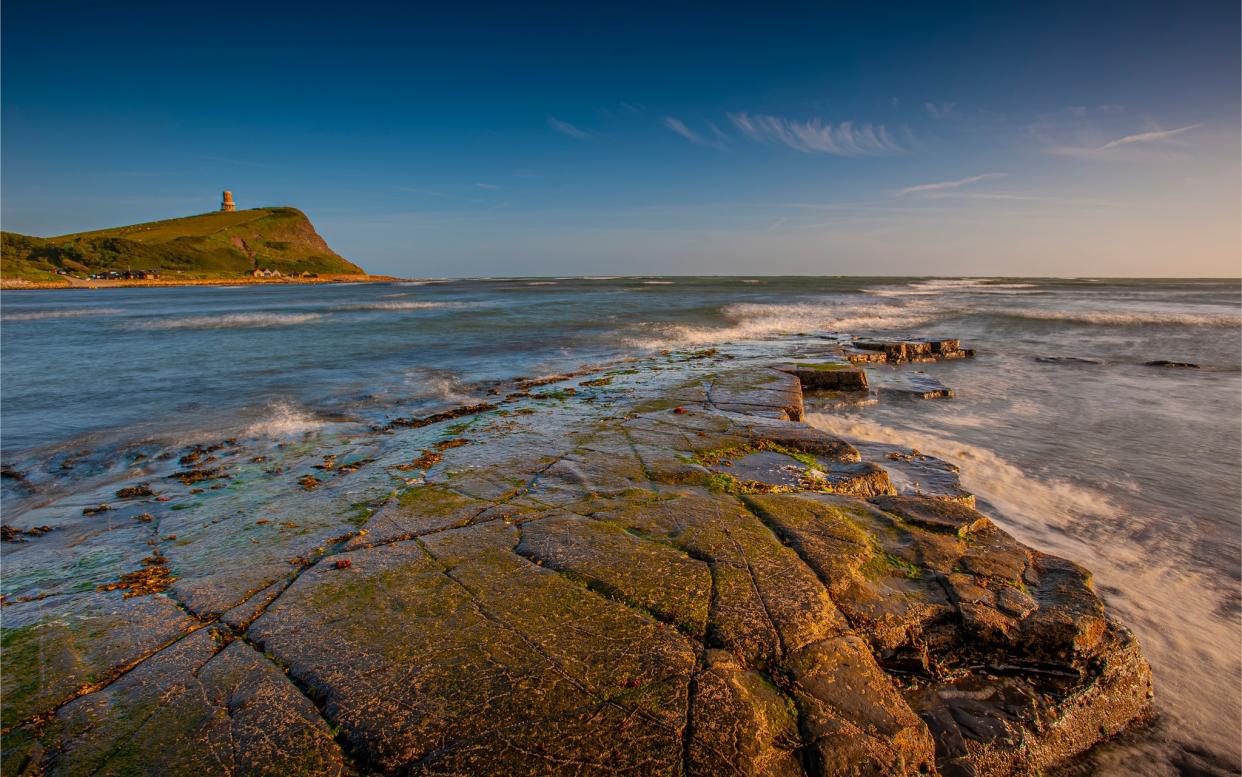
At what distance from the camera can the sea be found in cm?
450

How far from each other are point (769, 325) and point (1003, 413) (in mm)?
18293

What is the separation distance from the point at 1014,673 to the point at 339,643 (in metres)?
4.35

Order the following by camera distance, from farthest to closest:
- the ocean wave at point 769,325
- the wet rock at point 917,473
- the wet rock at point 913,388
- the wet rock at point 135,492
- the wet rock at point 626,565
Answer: the ocean wave at point 769,325 < the wet rock at point 913,388 < the wet rock at point 135,492 < the wet rock at point 917,473 < the wet rock at point 626,565

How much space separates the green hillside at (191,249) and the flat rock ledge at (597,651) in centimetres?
13496

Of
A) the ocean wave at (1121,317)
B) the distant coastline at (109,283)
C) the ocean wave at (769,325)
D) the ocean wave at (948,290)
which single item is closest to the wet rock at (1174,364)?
the ocean wave at (769,325)

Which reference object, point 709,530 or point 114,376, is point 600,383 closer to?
point 709,530

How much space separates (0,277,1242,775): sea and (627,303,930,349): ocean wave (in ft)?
0.99

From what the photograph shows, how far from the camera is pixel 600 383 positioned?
41.4 ft

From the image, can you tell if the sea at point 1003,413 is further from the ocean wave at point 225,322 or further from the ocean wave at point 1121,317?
the ocean wave at point 225,322

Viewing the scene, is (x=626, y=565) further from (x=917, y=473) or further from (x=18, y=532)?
(x=18, y=532)

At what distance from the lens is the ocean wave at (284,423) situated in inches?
372

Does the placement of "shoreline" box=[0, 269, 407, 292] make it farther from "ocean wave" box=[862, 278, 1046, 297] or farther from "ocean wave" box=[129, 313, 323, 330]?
"ocean wave" box=[862, 278, 1046, 297]

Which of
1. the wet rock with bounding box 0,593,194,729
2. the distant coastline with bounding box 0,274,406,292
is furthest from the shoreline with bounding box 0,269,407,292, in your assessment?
the wet rock with bounding box 0,593,194,729

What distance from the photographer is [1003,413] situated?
11.4 m
